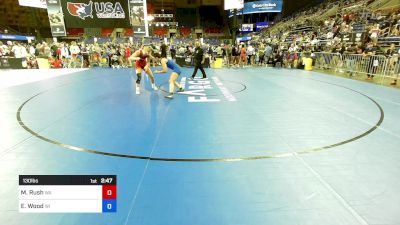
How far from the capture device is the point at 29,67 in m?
17.5

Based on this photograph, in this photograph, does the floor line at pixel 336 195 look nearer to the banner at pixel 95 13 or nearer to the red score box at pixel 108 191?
the red score box at pixel 108 191

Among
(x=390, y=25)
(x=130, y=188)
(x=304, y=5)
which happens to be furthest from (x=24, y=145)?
(x=304, y=5)

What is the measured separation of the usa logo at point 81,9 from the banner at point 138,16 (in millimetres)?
3502

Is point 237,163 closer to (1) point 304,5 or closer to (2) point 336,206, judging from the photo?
(2) point 336,206

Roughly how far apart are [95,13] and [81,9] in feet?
3.13

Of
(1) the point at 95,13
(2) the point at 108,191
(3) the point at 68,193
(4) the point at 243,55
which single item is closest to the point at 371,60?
(4) the point at 243,55

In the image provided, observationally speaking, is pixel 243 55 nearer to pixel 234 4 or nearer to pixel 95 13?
pixel 234 4

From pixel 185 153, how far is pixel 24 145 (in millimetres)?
2760

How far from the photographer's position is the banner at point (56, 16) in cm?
1650

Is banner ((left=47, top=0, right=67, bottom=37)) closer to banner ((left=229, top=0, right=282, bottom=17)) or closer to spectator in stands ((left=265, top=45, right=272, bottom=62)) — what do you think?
spectator in stands ((left=265, top=45, right=272, bottom=62))

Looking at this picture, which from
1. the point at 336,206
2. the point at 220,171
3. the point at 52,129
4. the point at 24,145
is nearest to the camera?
the point at 336,206

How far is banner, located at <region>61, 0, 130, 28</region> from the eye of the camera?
57.1 feet

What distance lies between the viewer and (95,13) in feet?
58.7

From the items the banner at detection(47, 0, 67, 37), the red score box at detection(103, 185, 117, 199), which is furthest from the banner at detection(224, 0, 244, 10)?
the red score box at detection(103, 185, 117, 199)
